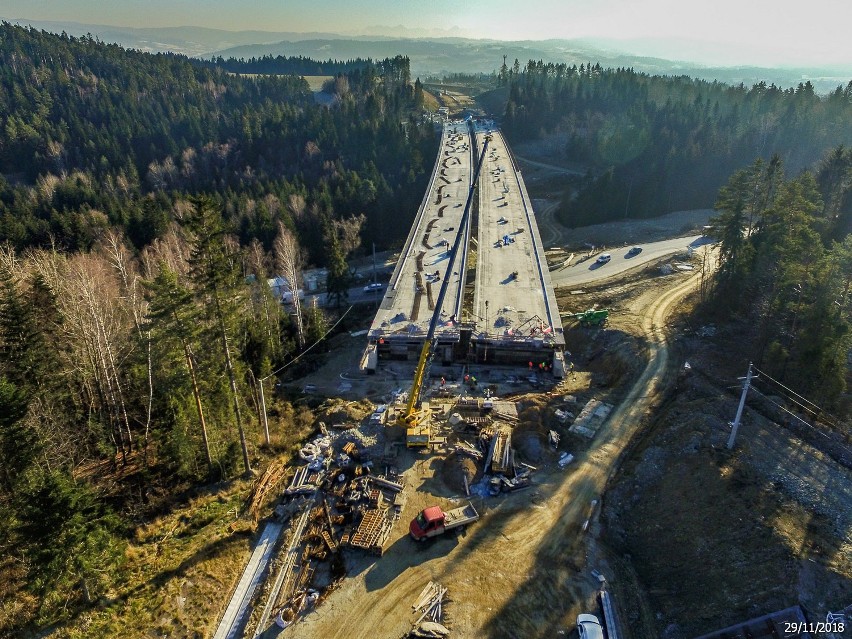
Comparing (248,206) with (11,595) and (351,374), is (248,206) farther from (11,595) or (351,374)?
(11,595)

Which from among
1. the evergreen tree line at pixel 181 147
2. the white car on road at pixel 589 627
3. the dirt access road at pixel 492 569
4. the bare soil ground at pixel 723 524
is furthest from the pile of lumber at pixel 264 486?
the evergreen tree line at pixel 181 147

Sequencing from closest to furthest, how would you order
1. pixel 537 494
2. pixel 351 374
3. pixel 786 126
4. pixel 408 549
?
pixel 408 549, pixel 537 494, pixel 351 374, pixel 786 126

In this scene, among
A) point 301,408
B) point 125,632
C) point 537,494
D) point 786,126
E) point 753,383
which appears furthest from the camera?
point 786,126

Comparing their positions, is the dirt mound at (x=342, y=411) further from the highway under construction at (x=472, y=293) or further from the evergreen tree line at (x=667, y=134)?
the evergreen tree line at (x=667, y=134)

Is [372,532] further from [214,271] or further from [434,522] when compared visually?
[214,271]

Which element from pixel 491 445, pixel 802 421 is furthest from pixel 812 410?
pixel 491 445

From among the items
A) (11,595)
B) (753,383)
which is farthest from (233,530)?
(753,383)

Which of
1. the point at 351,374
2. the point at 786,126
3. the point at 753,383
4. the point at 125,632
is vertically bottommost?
the point at 351,374

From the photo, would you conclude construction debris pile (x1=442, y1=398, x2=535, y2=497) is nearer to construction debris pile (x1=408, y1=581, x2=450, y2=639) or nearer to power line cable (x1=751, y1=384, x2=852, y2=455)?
construction debris pile (x1=408, y1=581, x2=450, y2=639)

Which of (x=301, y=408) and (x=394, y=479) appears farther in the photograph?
(x=301, y=408)
